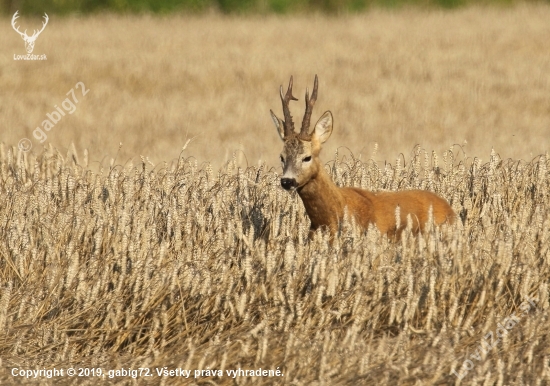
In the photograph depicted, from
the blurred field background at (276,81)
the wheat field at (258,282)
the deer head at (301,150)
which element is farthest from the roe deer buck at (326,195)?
the blurred field background at (276,81)

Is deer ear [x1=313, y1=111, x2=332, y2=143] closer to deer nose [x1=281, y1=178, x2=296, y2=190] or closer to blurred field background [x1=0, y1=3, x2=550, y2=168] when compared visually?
deer nose [x1=281, y1=178, x2=296, y2=190]

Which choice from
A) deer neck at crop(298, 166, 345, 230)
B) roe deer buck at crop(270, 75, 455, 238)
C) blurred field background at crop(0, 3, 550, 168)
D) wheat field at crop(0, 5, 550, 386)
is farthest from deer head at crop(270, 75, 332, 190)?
blurred field background at crop(0, 3, 550, 168)

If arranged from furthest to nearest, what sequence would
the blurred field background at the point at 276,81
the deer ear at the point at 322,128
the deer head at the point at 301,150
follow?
the blurred field background at the point at 276,81
the deer ear at the point at 322,128
the deer head at the point at 301,150

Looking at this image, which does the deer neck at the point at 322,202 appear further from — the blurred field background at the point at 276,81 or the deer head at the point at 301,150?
the blurred field background at the point at 276,81

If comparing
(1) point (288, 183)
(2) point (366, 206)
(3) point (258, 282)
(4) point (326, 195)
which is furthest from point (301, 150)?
(3) point (258, 282)

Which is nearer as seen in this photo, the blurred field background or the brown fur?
the brown fur

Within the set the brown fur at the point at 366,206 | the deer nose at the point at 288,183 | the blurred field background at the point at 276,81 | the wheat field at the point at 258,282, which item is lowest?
the wheat field at the point at 258,282

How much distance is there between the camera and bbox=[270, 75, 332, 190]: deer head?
21.8ft

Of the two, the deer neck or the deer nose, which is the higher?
the deer nose

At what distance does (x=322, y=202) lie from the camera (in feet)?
23.4

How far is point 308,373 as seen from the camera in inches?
203

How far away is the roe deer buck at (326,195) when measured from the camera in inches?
266

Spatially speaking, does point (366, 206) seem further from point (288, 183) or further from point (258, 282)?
point (258, 282)

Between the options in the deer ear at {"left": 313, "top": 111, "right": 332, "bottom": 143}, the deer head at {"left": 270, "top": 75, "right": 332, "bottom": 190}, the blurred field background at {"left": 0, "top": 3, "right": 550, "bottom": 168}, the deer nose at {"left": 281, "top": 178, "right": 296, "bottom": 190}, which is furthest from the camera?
the blurred field background at {"left": 0, "top": 3, "right": 550, "bottom": 168}
